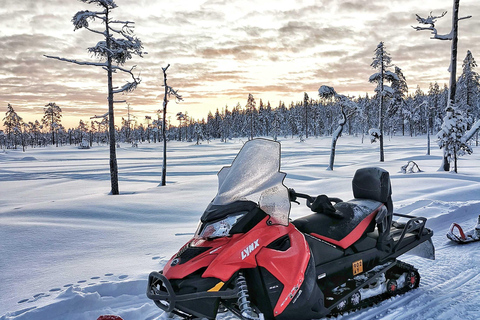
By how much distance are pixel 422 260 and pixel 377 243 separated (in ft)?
5.29

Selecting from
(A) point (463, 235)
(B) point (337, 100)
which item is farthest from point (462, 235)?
(B) point (337, 100)

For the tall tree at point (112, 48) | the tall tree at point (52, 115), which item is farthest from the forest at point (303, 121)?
the tall tree at point (112, 48)

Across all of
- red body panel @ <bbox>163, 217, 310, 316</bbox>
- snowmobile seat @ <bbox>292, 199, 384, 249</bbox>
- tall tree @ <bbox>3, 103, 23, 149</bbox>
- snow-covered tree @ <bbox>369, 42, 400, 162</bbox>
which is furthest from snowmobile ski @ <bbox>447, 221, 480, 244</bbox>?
tall tree @ <bbox>3, 103, 23, 149</bbox>

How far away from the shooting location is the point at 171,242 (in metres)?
5.84

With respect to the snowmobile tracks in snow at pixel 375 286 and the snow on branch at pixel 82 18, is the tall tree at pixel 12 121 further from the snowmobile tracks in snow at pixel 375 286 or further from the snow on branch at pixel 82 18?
the snowmobile tracks in snow at pixel 375 286

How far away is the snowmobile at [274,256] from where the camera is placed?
96.0 inches

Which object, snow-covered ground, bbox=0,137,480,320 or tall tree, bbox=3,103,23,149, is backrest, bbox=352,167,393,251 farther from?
tall tree, bbox=3,103,23,149

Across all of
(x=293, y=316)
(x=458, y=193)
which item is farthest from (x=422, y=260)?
(x=458, y=193)

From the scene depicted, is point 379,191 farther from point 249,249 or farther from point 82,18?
point 82,18

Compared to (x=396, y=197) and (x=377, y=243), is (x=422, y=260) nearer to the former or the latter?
(x=377, y=243)

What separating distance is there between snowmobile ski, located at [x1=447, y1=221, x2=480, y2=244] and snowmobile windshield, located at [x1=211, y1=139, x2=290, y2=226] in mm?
3843

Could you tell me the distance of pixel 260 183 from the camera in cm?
283

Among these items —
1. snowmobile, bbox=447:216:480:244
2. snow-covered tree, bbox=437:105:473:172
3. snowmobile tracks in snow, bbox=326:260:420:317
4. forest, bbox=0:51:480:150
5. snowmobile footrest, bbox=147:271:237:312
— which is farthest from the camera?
forest, bbox=0:51:480:150

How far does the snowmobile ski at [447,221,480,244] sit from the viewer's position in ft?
16.7
